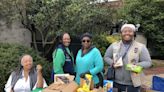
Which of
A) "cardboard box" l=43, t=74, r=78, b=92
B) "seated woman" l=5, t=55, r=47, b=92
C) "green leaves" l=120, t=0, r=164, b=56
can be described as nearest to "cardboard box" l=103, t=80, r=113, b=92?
"cardboard box" l=43, t=74, r=78, b=92

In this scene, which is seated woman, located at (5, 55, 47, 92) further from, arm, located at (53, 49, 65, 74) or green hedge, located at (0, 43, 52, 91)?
green hedge, located at (0, 43, 52, 91)

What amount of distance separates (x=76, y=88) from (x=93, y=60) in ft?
2.90

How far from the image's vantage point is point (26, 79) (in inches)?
233

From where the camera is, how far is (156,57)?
17.0 metres

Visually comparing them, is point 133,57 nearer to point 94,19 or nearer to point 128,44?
point 128,44

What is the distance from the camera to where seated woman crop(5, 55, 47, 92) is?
230 inches

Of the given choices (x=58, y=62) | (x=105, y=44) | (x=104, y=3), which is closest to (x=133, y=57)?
(x=58, y=62)

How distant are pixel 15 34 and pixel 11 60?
9.41ft

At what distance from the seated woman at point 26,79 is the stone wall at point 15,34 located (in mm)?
4314

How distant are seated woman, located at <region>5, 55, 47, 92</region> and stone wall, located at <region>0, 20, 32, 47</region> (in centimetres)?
431

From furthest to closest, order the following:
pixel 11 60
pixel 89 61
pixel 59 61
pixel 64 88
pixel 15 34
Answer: pixel 15 34 → pixel 11 60 → pixel 59 61 → pixel 89 61 → pixel 64 88

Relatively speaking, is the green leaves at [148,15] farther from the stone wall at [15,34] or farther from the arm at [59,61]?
the arm at [59,61]

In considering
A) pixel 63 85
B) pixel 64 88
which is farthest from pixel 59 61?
pixel 64 88

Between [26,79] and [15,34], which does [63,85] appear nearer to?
[26,79]
